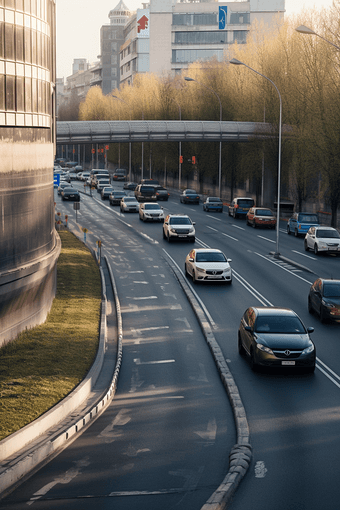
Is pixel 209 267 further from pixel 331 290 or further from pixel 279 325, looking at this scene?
pixel 279 325

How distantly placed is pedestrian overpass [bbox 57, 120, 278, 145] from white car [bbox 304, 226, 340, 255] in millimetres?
26278

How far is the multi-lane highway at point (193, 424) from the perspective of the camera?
11.8 m

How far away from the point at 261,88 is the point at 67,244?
106ft

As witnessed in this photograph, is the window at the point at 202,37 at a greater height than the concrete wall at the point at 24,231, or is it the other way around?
the window at the point at 202,37

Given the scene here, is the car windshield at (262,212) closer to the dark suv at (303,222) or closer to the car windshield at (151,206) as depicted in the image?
the dark suv at (303,222)

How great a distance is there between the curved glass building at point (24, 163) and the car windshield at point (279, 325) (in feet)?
26.3

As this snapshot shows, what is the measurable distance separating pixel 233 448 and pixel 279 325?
6.90 meters

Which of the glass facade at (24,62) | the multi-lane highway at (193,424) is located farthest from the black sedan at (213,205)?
the glass facade at (24,62)

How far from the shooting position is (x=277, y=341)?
768 inches

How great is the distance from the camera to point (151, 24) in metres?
142

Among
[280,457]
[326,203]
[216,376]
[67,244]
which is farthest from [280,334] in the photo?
[326,203]

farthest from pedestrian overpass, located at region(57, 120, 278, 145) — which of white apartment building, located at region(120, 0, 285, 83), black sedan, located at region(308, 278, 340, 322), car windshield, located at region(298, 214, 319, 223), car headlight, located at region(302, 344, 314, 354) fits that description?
white apartment building, located at region(120, 0, 285, 83)

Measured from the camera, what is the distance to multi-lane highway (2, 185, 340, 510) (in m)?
11.8

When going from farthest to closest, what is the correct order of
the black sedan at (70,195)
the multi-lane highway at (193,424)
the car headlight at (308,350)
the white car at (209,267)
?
the black sedan at (70,195) → the white car at (209,267) → the car headlight at (308,350) → the multi-lane highway at (193,424)
